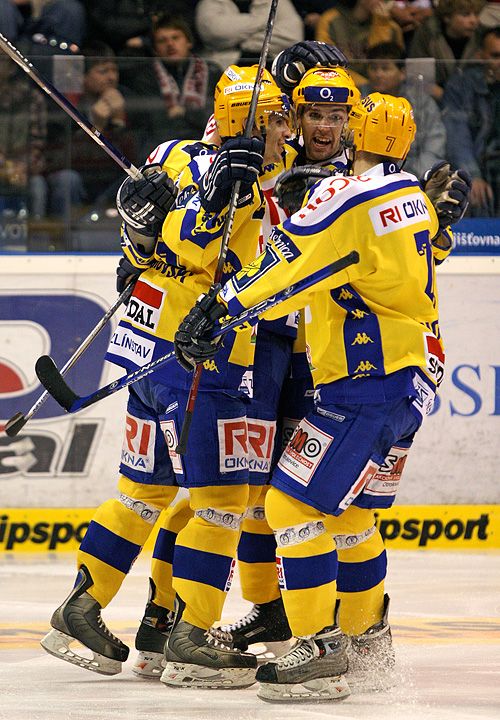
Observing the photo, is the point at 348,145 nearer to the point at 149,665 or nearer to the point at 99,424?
the point at 149,665

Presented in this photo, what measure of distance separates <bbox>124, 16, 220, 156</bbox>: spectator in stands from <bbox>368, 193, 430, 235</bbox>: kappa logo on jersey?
2638 mm

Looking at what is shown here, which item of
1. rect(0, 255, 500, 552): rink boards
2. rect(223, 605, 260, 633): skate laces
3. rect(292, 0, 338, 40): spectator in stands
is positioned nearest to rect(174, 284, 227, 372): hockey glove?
rect(223, 605, 260, 633): skate laces

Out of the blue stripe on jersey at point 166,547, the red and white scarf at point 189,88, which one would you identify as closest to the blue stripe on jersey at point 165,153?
the blue stripe on jersey at point 166,547

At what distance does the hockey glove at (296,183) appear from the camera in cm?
385

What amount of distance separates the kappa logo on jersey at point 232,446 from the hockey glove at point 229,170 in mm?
556

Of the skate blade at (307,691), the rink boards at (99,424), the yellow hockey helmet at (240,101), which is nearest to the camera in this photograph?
the skate blade at (307,691)

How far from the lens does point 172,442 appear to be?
3826mm

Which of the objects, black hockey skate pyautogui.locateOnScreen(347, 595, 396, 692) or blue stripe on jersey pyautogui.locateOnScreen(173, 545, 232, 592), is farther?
black hockey skate pyautogui.locateOnScreen(347, 595, 396, 692)

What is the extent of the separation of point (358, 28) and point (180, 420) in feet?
11.8

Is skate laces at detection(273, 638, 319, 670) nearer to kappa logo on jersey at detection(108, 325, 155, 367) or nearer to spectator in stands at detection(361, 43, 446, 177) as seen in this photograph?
kappa logo on jersey at detection(108, 325, 155, 367)

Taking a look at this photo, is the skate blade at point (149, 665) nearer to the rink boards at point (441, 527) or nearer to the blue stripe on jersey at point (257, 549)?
the blue stripe on jersey at point (257, 549)

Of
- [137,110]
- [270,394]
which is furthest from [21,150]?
[270,394]

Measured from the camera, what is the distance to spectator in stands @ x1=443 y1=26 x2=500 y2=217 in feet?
20.6

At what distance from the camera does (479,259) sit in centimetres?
624
